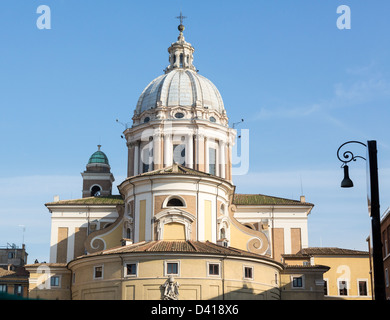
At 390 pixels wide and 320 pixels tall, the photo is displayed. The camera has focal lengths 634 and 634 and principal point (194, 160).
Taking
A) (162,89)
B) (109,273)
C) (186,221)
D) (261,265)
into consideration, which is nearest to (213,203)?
(186,221)

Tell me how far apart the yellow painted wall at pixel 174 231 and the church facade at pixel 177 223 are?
76 mm

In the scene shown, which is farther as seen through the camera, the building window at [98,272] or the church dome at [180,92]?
the church dome at [180,92]

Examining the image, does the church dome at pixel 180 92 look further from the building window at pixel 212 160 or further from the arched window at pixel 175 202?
the arched window at pixel 175 202

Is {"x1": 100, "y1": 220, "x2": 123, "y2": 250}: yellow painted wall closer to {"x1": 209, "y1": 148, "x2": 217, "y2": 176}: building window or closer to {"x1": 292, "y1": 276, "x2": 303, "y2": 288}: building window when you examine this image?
{"x1": 209, "y1": 148, "x2": 217, "y2": 176}: building window

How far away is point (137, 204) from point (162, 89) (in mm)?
19461

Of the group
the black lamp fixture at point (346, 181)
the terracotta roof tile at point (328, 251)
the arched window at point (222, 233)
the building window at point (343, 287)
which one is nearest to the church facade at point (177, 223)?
the arched window at point (222, 233)

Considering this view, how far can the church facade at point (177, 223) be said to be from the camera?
4331cm

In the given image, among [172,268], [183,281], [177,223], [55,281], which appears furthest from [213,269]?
[55,281]

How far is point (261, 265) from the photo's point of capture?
151 feet

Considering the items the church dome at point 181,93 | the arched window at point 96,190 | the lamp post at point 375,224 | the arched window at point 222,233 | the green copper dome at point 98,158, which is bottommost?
the lamp post at point 375,224

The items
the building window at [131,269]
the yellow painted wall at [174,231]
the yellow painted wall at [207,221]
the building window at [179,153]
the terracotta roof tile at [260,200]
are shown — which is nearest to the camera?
the building window at [131,269]
